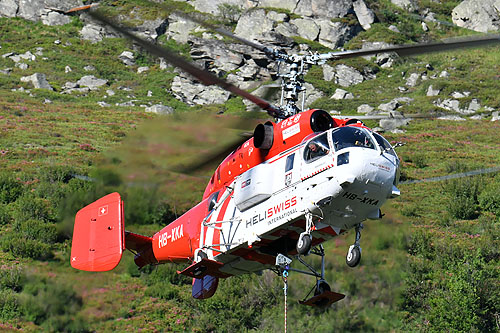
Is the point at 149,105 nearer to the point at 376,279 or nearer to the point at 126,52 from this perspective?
the point at 126,52

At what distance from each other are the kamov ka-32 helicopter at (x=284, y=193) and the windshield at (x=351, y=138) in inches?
0.8

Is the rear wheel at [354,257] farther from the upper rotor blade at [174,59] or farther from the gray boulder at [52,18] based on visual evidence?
the gray boulder at [52,18]

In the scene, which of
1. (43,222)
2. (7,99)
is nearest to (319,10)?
(7,99)

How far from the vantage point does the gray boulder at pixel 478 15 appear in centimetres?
8406

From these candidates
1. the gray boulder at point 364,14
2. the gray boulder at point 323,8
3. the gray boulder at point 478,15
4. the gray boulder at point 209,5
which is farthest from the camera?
the gray boulder at point 209,5

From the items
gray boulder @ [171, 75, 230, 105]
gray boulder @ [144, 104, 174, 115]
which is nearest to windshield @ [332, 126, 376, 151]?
gray boulder @ [144, 104, 174, 115]

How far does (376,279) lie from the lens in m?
27.3

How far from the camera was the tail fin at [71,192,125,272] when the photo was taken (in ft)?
59.9

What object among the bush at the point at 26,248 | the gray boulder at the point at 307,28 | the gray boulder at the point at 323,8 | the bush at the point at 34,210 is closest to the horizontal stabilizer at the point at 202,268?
the bush at the point at 26,248

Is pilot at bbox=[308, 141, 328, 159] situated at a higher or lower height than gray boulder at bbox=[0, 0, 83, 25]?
higher

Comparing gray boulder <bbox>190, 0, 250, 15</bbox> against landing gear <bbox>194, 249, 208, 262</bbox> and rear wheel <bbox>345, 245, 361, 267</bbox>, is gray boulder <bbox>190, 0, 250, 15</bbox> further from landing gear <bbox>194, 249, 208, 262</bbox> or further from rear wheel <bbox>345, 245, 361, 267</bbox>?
rear wheel <bbox>345, 245, 361, 267</bbox>

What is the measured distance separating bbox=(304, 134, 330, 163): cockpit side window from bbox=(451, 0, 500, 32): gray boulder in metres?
74.9

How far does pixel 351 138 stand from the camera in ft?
46.4

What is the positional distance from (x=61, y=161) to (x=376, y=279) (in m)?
23.0
